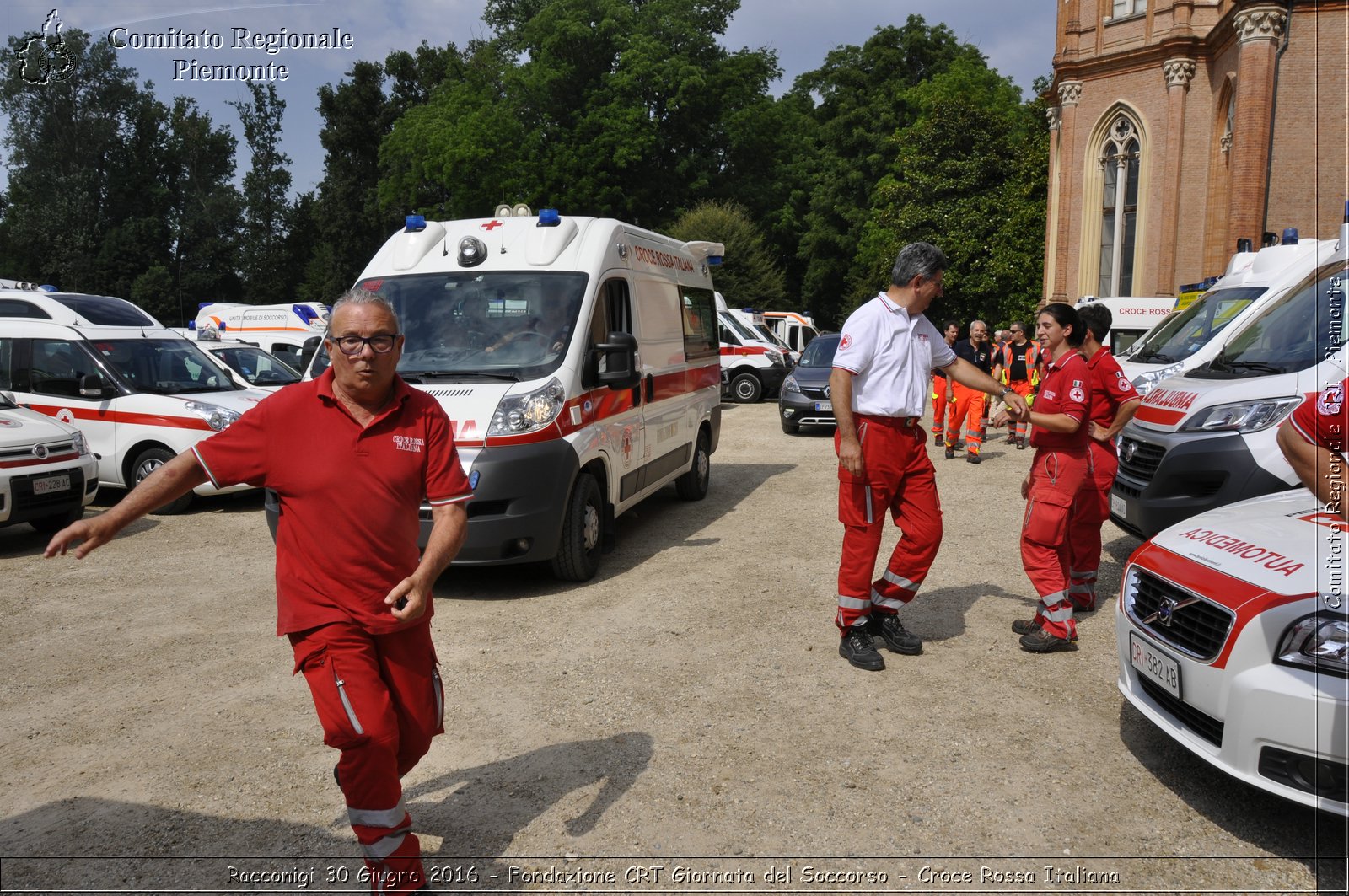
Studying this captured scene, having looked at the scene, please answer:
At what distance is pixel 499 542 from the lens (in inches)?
244

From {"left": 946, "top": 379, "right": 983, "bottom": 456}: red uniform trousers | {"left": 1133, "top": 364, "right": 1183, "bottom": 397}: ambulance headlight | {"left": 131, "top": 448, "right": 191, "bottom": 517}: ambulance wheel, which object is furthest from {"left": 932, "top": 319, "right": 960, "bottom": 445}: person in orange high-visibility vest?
{"left": 131, "top": 448, "right": 191, "bottom": 517}: ambulance wheel

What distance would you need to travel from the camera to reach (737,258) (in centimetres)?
3988

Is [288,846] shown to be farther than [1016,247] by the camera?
No

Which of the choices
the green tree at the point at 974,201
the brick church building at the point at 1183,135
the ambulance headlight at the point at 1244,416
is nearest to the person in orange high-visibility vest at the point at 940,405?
the ambulance headlight at the point at 1244,416

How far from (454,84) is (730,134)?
13.9 m

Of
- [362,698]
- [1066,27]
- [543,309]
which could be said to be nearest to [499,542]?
[543,309]

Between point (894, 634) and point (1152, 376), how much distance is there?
4.43m

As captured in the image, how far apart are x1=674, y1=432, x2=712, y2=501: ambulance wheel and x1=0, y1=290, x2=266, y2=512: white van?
14.2ft

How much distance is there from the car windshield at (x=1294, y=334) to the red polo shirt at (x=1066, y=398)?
5.62 ft

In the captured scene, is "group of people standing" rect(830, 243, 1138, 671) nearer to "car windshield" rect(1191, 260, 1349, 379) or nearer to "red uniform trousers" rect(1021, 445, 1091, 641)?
"red uniform trousers" rect(1021, 445, 1091, 641)

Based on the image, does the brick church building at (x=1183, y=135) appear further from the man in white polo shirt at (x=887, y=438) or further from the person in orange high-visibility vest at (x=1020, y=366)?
the man in white polo shirt at (x=887, y=438)

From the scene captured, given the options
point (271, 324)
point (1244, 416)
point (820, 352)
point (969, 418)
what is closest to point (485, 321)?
point (1244, 416)

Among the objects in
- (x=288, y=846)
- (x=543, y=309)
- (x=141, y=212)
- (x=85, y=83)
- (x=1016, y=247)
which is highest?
(x=85, y=83)

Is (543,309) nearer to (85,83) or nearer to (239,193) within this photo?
(85,83)
